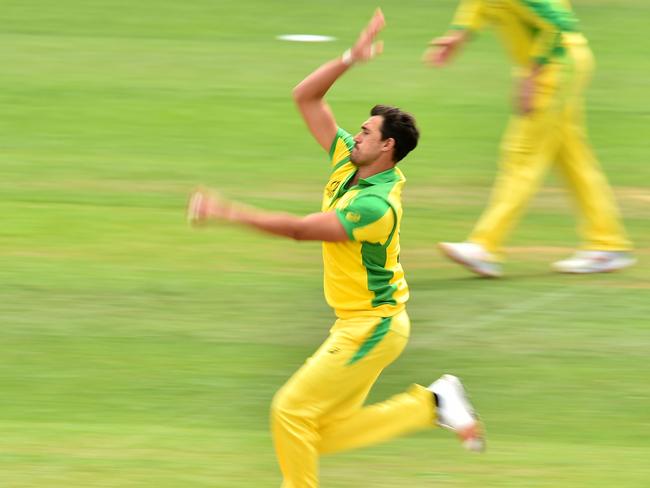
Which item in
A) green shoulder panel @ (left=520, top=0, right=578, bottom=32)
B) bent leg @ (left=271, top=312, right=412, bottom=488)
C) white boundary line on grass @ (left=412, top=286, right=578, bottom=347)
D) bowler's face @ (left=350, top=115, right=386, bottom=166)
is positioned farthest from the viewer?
green shoulder panel @ (left=520, top=0, right=578, bottom=32)

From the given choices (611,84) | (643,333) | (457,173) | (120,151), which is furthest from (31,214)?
(611,84)

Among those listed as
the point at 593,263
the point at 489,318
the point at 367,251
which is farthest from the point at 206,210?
the point at 593,263

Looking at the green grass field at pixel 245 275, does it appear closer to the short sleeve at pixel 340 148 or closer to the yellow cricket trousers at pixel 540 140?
the yellow cricket trousers at pixel 540 140

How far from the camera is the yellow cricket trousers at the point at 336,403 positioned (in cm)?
691

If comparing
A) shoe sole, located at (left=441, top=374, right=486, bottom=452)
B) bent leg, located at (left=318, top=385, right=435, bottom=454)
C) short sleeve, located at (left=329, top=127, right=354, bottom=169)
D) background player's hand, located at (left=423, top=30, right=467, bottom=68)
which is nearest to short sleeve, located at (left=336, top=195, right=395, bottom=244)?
short sleeve, located at (left=329, top=127, right=354, bottom=169)

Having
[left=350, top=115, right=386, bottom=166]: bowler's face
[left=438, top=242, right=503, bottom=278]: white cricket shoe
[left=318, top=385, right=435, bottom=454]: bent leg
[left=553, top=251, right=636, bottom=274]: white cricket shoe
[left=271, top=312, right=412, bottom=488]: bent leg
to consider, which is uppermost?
[left=350, top=115, right=386, bottom=166]: bowler's face

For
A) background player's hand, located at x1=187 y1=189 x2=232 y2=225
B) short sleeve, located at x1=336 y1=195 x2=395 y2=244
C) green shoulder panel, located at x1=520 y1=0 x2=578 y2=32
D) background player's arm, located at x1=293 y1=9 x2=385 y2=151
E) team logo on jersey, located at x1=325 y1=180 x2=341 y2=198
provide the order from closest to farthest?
1. background player's hand, located at x1=187 y1=189 x2=232 y2=225
2. short sleeve, located at x1=336 y1=195 x2=395 y2=244
3. team logo on jersey, located at x1=325 y1=180 x2=341 y2=198
4. background player's arm, located at x1=293 y1=9 x2=385 y2=151
5. green shoulder panel, located at x1=520 y1=0 x2=578 y2=32

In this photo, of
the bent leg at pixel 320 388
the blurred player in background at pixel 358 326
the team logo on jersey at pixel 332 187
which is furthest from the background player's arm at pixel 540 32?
the bent leg at pixel 320 388

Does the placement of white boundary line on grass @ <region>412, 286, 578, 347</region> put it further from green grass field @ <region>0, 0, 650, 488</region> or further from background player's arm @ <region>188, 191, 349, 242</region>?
background player's arm @ <region>188, 191, 349, 242</region>

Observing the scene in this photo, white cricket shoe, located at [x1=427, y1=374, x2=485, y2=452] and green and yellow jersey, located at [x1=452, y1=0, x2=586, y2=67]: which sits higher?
green and yellow jersey, located at [x1=452, y1=0, x2=586, y2=67]

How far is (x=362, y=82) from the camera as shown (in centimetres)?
1630

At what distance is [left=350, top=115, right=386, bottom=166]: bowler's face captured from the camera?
707 cm

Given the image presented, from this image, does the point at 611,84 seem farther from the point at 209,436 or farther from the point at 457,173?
the point at 209,436

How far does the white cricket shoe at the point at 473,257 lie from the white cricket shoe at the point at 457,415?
318 centimetres
